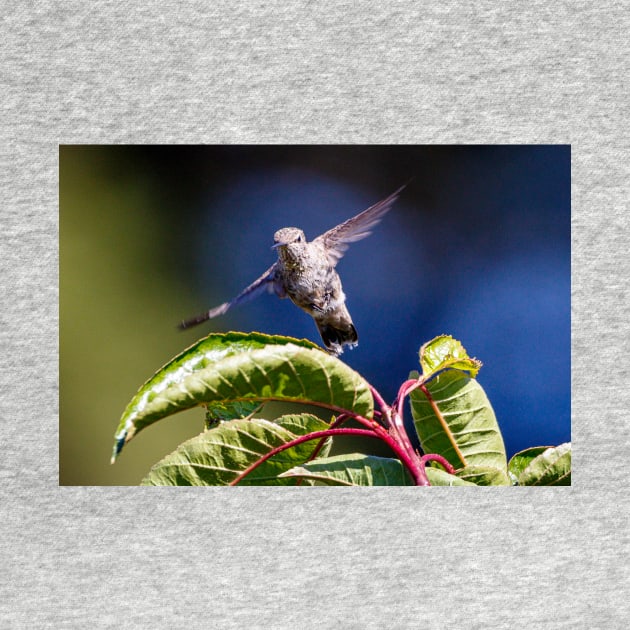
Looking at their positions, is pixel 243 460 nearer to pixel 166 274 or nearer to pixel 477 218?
pixel 166 274

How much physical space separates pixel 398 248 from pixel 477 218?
0.20 meters

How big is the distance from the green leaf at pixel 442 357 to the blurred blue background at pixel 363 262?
25cm

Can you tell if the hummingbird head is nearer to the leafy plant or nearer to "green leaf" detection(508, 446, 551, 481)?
the leafy plant

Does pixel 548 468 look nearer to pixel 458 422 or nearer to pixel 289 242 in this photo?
pixel 458 422

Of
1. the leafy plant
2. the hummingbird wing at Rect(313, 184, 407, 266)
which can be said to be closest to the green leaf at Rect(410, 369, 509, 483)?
the leafy plant

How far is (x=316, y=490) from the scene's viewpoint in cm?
163

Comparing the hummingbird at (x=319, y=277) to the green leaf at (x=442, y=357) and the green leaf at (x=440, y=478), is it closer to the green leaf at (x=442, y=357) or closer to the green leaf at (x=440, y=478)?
the green leaf at (x=442, y=357)

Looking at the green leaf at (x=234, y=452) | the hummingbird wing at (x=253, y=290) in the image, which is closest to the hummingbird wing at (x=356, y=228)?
the hummingbird wing at (x=253, y=290)

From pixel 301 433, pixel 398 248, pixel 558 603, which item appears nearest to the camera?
pixel 301 433

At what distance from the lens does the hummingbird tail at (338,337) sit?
1.76m

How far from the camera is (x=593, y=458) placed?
5.47 feet

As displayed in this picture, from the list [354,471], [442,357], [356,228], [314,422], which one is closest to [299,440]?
[314,422]

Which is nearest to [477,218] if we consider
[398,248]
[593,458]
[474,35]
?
[398,248]

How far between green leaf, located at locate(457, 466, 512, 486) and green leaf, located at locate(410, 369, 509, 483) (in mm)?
38
